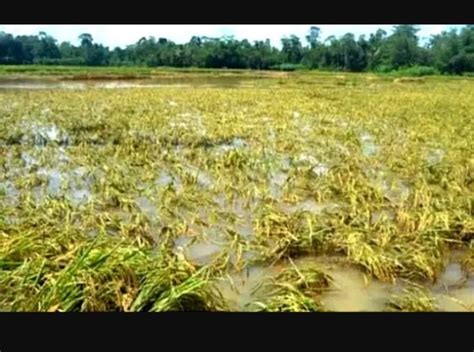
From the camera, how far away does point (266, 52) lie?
176ft

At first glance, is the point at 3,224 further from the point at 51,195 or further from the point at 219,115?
the point at 219,115

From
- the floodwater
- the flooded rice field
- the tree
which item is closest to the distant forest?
the tree

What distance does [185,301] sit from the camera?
334cm

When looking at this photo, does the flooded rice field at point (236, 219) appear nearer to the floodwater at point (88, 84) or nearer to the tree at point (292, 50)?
the floodwater at point (88, 84)

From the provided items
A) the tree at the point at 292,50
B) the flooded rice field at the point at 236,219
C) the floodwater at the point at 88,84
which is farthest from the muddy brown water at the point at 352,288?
the tree at the point at 292,50

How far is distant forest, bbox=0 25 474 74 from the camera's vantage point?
43.5m

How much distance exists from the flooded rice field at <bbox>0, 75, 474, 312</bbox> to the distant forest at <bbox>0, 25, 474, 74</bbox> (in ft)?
111

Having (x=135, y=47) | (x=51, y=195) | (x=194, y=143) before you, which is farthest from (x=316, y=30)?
(x=51, y=195)

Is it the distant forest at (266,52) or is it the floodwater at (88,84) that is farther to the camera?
the distant forest at (266,52)

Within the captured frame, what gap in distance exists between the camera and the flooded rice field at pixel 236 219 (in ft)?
11.6

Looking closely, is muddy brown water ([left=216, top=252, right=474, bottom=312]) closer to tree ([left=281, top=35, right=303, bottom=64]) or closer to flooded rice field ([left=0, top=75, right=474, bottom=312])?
flooded rice field ([left=0, top=75, right=474, bottom=312])

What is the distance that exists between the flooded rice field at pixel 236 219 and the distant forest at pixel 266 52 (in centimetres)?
3385

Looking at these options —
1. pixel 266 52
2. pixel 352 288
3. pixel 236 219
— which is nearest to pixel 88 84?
pixel 236 219

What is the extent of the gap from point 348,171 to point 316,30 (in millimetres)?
55694
